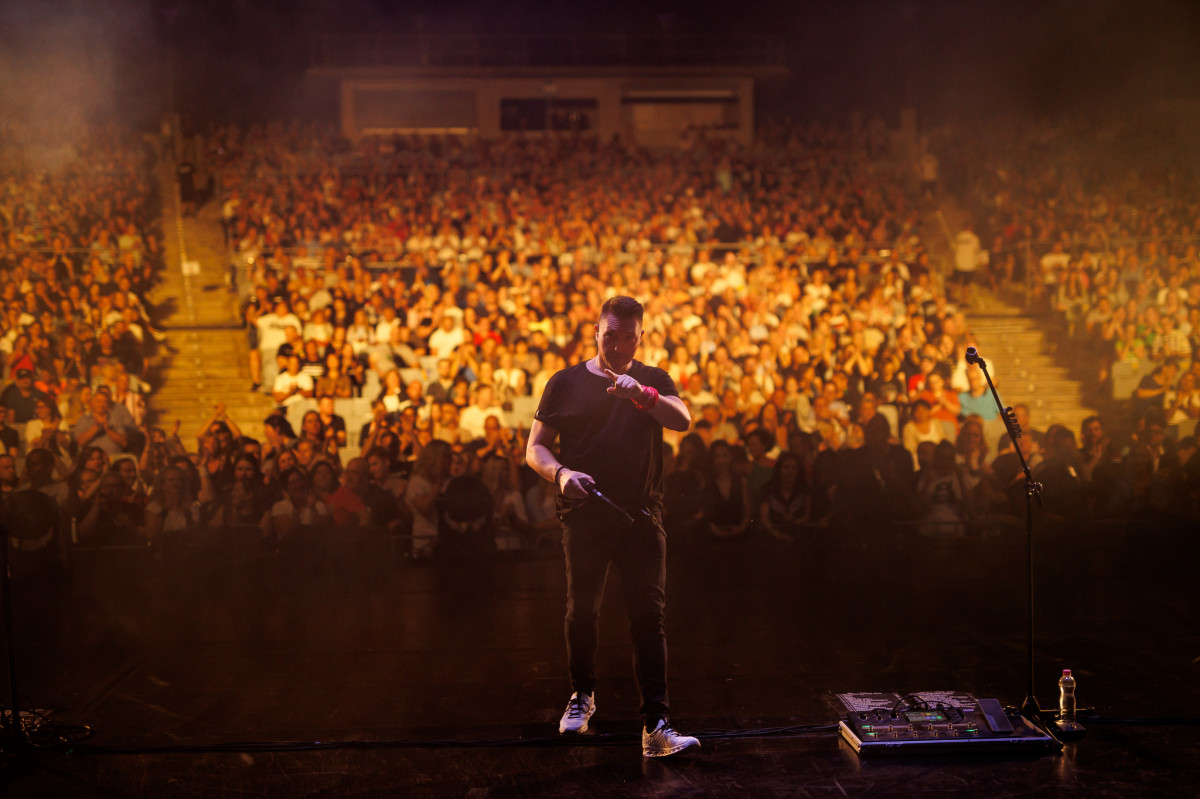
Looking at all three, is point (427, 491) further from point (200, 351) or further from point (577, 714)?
point (200, 351)

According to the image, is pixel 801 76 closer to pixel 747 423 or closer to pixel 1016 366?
pixel 1016 366

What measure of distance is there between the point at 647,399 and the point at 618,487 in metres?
0.31

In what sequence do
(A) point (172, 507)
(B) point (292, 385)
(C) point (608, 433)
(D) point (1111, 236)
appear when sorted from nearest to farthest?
(C) point (608, 433) < (A) point (172, 507) < (B) point (292, 385) < (D) point (1111, 236)

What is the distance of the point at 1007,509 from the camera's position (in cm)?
580

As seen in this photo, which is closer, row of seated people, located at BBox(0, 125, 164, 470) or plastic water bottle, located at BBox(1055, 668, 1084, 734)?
plastic water bottle, located at BBox(1055, 668, 1084, 734)

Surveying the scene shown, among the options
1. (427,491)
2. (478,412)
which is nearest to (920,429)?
(478,412)

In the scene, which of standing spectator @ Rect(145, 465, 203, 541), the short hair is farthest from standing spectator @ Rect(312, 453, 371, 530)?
the short hair

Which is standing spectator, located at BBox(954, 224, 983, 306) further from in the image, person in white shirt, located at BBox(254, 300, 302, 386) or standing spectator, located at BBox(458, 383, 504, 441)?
person in white shirt, located at BBox(254, 300, 302, 386)

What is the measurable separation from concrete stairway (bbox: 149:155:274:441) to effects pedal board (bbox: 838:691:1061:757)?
6.16 meters

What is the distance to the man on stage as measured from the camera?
2.60m

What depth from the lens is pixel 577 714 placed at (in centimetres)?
276

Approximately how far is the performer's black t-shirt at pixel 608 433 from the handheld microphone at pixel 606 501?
1.5 inches

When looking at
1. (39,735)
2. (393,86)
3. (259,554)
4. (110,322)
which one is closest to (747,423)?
(259,554)

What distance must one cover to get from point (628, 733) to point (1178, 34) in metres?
10.5
